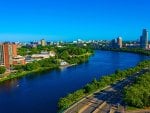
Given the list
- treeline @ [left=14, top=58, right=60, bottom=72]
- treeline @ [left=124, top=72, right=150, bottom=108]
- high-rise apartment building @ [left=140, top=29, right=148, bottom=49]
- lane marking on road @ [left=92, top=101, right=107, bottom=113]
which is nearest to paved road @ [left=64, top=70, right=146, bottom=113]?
lane marking on road @ [left=92, top=101, right=107, bottom=113]

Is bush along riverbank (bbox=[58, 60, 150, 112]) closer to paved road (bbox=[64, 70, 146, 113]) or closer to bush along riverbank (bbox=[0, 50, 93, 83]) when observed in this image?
paved road (bbox=[64, 70, 146, 113])

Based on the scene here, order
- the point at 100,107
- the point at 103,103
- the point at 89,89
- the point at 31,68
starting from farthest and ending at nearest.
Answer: the point at 31,68
the point at 89,89
the point at 103,103
the point at 100,107

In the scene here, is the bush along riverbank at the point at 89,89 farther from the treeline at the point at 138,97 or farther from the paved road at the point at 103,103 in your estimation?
the treeline at the point at 138,97

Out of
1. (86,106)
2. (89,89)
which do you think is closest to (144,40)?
(89,89)

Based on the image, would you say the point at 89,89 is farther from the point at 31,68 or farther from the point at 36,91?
the point at 31,68

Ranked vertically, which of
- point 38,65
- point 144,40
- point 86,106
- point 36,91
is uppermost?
point 144,40

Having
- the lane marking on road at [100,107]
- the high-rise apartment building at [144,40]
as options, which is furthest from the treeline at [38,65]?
the high-rise apartment building at [144,40]

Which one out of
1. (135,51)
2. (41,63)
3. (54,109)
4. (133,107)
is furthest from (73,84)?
(135,51)

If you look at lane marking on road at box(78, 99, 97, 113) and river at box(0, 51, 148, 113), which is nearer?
lane marking on road at box(78, 99, 97, 113)

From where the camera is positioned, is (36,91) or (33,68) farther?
(33,68)
